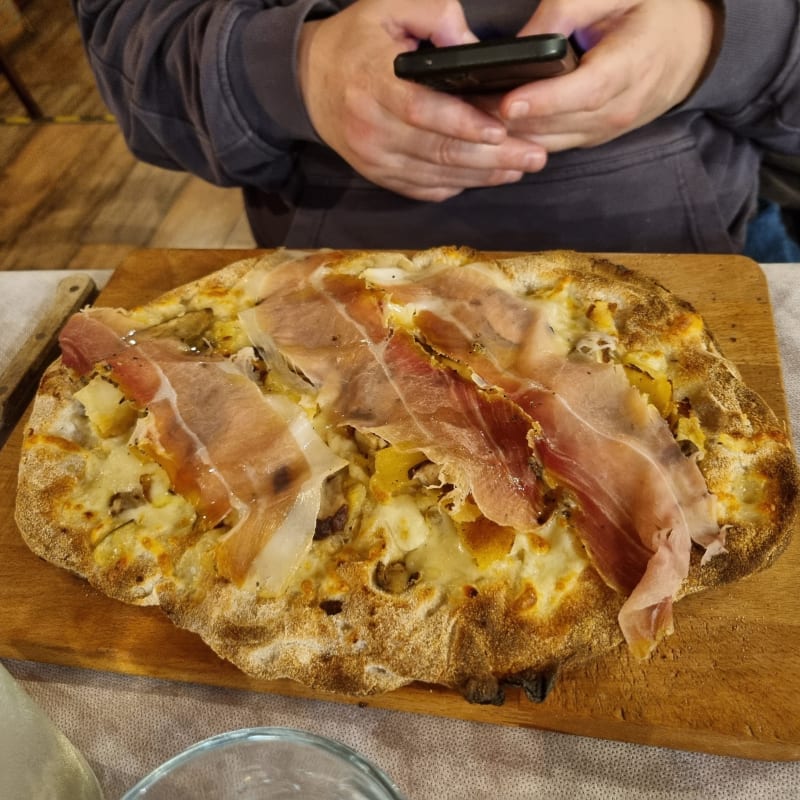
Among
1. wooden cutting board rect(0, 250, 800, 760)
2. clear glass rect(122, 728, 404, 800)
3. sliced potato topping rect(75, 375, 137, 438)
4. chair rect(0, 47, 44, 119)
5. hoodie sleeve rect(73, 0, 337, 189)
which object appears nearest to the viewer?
clear glass rect(122, 728, 404, 800)

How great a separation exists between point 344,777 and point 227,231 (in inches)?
109

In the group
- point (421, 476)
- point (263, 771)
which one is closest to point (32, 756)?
point (263, 771)

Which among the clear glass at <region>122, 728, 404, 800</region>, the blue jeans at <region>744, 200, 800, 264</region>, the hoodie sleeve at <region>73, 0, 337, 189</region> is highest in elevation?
the hoodie sleeve at <region>73, 0, 337, 189</region>

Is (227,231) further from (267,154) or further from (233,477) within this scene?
(233,477)

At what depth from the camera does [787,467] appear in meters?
1.20

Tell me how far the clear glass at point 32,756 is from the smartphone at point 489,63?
1.16 meters

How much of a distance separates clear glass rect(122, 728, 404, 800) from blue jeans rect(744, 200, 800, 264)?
5.65 ft

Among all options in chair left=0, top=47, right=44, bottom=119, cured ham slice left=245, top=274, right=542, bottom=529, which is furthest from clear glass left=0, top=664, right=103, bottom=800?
chair left=0, top=47, right=44, bottom=119

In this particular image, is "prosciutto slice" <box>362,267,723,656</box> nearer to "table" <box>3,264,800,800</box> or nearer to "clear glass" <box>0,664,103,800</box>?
"table" <box>3,264,800,800</box>

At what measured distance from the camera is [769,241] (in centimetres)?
207

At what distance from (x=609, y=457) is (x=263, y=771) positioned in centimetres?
67

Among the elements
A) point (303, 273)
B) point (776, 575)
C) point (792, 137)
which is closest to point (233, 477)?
point (303, 273)

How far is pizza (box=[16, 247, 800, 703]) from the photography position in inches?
44.8

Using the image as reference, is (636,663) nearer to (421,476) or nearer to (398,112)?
(421,476)
